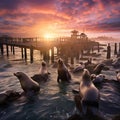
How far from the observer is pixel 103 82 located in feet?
44.0

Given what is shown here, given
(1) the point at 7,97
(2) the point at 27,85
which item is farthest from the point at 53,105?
(1) the point at 7,97

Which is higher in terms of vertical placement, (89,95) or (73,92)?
(89,95)

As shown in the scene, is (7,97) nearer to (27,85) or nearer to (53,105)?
(27,85)

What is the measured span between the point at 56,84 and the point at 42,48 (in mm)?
16493

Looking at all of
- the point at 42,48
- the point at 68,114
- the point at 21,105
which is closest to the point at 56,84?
the point at 21,105

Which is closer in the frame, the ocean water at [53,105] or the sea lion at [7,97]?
the ocean water at [53,105]

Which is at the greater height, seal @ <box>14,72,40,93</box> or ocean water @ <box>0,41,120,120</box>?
seal @ <box>14,72,40,93</box>

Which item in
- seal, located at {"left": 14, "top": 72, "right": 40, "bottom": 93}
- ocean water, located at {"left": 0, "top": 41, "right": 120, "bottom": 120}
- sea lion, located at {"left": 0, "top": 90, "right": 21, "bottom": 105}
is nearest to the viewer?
ocean water, located at {"left": 0, "top": 41, "right": 120, "bottom": 120}

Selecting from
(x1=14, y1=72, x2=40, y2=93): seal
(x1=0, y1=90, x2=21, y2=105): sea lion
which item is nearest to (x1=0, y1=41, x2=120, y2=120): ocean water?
(x1=0, y1=90, x2=21, y2=105): sea lion

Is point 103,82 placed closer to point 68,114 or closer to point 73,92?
point 73,92

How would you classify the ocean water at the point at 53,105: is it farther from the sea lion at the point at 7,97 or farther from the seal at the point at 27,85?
the seal at the point at 27,85

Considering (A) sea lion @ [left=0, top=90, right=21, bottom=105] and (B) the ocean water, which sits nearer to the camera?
(B) the ocean water

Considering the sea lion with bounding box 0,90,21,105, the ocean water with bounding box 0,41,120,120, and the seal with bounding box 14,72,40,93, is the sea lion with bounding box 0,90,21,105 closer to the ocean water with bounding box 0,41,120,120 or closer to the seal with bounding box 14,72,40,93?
the ocean water with bounding box 0,41,120,120

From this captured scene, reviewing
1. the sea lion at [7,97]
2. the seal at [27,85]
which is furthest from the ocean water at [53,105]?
the seal at [27,85]
